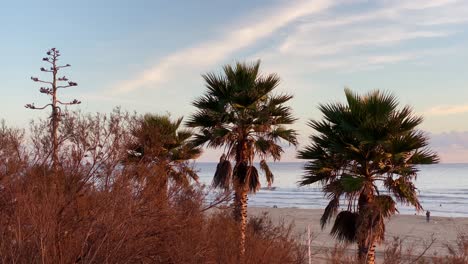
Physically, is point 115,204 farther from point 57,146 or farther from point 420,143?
point 420,143

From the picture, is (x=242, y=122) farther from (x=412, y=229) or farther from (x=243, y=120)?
(x=412, y=229)

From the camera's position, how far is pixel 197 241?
10.6 metres

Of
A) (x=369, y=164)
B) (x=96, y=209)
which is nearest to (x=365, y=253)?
(x=369, y=164)

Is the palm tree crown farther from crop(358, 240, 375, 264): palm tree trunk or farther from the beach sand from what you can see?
the beach sand

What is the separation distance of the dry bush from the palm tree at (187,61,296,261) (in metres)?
4.04

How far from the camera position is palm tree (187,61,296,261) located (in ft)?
55.4

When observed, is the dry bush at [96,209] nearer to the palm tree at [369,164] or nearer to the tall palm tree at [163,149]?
the tall palm tree at [163,149]

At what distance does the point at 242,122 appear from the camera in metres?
17.0

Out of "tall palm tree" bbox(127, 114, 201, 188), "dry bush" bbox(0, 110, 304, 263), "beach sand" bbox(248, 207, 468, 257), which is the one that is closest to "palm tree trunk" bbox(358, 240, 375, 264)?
"dry bush" bbox(0, 110, 304, 263)

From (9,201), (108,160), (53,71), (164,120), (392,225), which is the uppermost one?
(53,71)

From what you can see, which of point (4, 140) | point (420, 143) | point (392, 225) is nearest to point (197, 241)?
point (4, 140)

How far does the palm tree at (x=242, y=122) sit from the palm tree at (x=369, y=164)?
3.60 metres

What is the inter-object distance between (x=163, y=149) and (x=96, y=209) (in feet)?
30.5

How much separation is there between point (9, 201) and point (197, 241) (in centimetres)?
356
